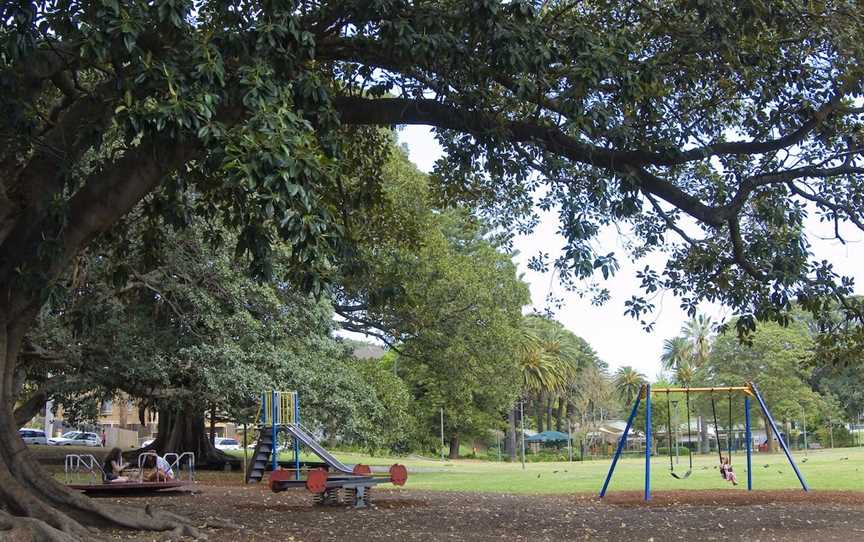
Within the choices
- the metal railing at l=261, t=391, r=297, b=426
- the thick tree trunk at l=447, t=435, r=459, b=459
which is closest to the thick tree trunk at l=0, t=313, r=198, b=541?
the metal railing at l=261, t=391, r=297, b=426

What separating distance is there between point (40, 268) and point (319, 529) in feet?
16.2

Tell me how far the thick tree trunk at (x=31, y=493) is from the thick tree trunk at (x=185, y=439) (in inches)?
832

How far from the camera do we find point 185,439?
32.0 meters

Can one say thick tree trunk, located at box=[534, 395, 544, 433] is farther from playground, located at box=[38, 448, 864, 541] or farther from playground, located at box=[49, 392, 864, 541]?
playground, located at box=[38, 448, 864, 541]

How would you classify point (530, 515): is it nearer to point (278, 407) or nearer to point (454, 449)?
point (278, 407)

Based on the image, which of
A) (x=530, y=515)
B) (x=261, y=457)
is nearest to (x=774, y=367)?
(x=261, y=457)

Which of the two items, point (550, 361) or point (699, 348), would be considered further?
point (699, 348)

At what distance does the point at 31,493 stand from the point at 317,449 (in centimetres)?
1008

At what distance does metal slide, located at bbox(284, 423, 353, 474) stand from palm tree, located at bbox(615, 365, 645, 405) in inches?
2393

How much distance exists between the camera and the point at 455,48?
9.38 m

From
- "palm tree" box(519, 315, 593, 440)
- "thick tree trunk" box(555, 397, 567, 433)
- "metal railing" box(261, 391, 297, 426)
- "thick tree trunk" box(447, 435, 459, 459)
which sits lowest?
"thick tree trunk" box(447, 435, 459, 459)

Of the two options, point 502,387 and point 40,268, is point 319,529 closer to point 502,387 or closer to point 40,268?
point 40,268

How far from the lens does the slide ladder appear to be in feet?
76.0

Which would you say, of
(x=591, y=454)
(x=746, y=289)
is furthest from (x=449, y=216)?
(x=591, y=454)
